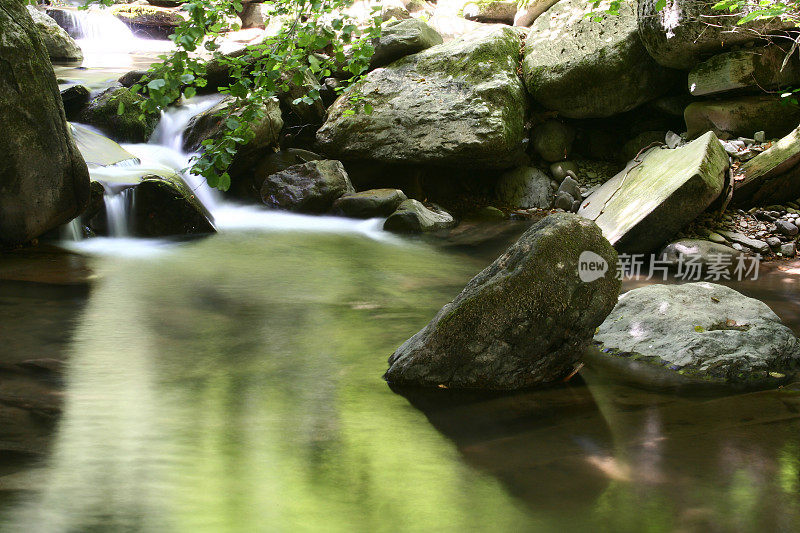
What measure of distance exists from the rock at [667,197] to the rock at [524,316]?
3357mm

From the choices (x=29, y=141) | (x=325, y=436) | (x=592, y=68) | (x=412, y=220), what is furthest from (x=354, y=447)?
(x=592, y=68)

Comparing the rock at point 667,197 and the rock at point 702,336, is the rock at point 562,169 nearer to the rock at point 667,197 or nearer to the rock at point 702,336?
the rock at point 667,197

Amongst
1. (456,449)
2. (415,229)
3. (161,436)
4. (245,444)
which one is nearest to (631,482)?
(456,449)

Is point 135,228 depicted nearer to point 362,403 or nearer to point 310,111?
point 310,111

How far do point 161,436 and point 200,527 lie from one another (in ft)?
2.82

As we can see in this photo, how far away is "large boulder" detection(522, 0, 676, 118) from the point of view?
969 centimetres

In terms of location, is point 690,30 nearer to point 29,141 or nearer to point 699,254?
point 699,254

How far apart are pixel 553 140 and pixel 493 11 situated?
4.50 metres

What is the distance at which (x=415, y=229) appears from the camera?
30.4ft

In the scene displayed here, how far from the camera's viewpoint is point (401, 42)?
11000 millimetres

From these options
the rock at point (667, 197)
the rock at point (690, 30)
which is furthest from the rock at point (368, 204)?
the rock at point (690, 30)

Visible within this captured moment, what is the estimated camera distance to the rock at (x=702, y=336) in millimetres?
4113

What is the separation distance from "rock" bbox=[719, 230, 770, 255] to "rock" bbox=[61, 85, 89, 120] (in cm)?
933

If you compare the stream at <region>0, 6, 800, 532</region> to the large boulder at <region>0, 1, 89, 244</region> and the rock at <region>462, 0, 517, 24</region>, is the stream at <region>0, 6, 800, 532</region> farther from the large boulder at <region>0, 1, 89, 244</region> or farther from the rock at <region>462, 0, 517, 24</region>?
the rock at <region>462, 0, 517, 24</region>
